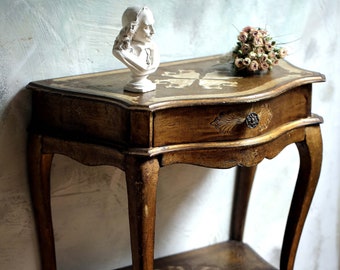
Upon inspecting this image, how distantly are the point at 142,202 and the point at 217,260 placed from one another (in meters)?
0.70

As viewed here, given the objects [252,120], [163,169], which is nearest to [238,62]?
[252,120]

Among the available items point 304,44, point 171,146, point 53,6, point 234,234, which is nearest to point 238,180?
point 234,234

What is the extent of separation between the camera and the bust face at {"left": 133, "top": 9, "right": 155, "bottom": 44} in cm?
122

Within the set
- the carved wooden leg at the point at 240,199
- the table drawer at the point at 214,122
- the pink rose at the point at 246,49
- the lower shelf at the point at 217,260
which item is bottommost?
the lower shelf at the point at 217,260

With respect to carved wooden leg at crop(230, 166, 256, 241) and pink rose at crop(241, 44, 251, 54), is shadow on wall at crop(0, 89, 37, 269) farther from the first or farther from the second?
carved wooden leg at crop(230, 166, 256, 241)

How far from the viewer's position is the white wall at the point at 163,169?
1.44m

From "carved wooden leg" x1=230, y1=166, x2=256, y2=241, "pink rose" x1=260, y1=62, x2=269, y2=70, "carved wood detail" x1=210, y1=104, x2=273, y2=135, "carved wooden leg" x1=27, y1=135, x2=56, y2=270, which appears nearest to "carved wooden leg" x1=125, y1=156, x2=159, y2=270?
"carved wood detail" x1=210, y1=104, x2=273, y2=135

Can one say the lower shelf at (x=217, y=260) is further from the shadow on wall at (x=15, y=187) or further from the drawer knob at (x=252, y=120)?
the drawer knob at (x=252, y=120)

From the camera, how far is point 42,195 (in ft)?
4.91

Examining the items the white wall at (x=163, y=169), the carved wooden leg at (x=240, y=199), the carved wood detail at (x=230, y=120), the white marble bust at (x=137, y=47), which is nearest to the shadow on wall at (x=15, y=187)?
the white wall at (x=163, y=169)

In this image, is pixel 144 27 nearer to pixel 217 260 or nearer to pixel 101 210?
pixel 101 210

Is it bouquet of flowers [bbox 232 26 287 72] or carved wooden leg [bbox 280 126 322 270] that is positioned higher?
bouquet of flowers [bbox 232 26 287 72]

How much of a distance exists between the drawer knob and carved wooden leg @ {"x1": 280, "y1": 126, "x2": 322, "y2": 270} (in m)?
0.24

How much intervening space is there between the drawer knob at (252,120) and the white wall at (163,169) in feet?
1.45
